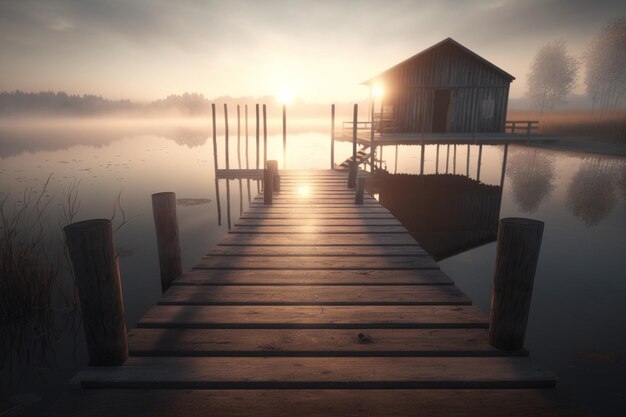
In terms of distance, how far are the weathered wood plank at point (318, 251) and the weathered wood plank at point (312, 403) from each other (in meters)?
2.77

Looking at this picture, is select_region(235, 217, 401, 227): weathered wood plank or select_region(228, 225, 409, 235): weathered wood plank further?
select_region(235, 217, 401, 227): weathered wood plank

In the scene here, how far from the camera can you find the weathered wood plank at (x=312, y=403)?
7.09 ft

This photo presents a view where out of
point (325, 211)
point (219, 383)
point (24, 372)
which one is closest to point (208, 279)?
point (219, 383)

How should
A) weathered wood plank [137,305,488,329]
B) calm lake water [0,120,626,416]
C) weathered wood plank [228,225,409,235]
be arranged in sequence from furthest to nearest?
1. weathered wood plank [228,225,409,235]
2. calm lake water [0,120,626,416]
3. weathered wood plank [137,305,488,329]

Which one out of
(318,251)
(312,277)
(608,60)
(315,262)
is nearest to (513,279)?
(312,277)

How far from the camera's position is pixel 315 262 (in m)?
4.72

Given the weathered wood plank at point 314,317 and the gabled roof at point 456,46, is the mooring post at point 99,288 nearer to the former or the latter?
the weathered wood plank at point 314,317

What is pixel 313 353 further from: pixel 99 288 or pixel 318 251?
pixel 318 251

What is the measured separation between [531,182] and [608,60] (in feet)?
241

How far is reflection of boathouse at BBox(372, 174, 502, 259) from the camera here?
10883 millimetres

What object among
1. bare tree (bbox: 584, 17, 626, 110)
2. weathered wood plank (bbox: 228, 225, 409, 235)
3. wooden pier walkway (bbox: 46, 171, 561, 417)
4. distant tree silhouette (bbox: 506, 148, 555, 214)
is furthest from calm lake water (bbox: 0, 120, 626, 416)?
bare tree (bbox: 584, 17, 626, 110)

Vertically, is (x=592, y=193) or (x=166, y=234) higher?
(x=166, y=234)

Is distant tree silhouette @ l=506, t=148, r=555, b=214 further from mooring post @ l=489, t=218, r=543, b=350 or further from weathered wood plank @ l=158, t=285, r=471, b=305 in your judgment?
mooring post @ l=489, t=218, r=543, b=350

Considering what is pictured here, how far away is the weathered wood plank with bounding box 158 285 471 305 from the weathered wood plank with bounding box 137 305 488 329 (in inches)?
3.9
